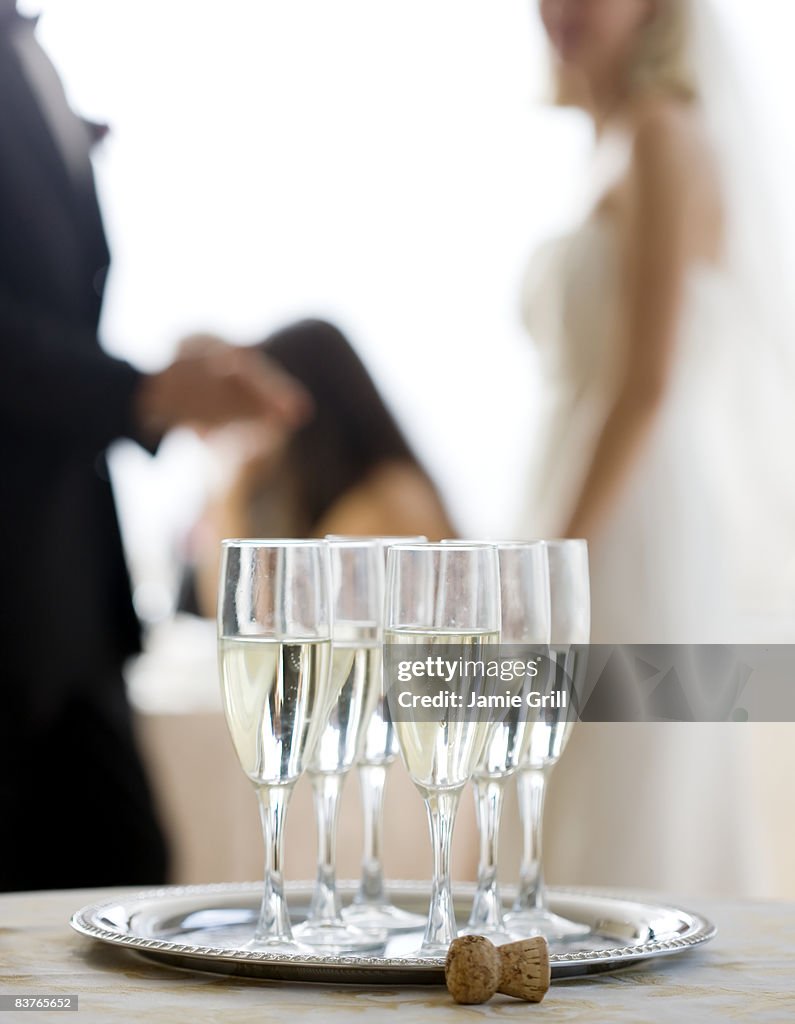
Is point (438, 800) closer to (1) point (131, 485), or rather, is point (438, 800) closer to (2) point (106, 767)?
(2) point (106, 767)

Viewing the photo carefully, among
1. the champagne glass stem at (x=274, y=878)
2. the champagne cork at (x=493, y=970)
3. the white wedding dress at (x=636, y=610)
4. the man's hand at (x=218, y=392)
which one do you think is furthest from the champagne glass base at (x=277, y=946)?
the man's hand at (x=218, y=392)

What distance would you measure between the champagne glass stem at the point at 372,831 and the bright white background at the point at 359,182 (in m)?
1.67

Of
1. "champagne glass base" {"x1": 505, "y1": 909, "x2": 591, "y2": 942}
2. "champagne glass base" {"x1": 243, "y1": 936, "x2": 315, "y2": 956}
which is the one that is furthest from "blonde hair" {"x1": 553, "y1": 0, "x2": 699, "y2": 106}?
"champagne glass base" {"x1": 243, "y1": 936, "x2": 315, "y2": 956}

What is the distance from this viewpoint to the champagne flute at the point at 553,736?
2.82 ft

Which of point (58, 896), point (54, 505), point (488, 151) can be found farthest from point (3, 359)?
point (58, 896)

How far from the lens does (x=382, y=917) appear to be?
35.2 inches

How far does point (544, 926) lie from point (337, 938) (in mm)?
133

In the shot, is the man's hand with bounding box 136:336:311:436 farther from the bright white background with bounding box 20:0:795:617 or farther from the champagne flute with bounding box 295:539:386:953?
the champagne flute with bounding box 295:539:386:953

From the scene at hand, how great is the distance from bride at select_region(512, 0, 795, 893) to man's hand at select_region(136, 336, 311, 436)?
1.49ft

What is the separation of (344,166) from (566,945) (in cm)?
202

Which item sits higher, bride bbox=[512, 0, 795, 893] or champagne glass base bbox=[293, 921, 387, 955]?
bride bbox=[512, 0, 795, 893]

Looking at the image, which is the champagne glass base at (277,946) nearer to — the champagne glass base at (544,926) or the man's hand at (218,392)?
the champagne glass base at (544,926)

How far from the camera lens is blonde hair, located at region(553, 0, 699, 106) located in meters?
2.40

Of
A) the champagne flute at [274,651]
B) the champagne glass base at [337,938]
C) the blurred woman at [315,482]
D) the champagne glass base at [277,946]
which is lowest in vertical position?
the champagne glass base at [337,938]
